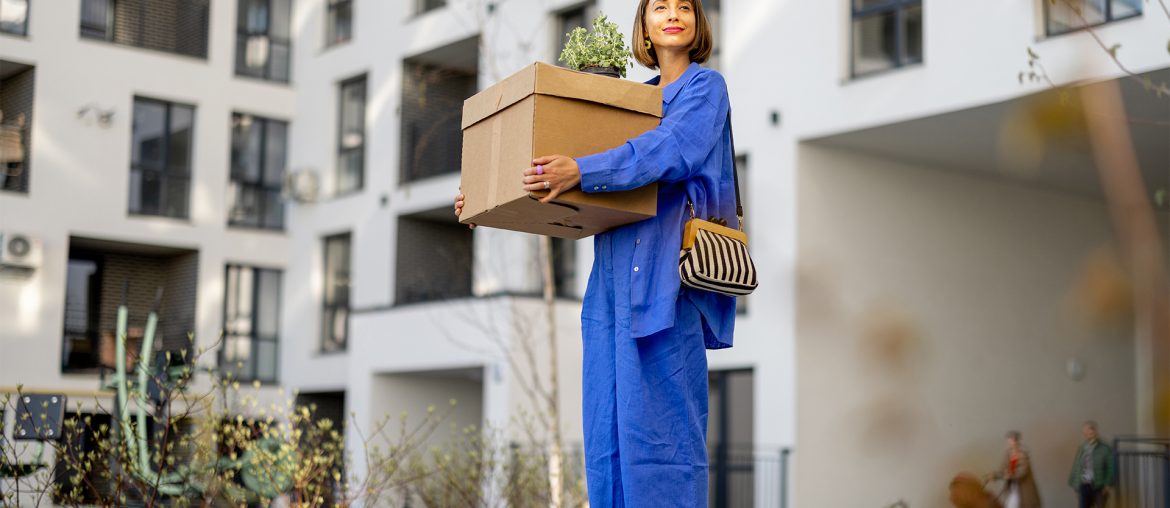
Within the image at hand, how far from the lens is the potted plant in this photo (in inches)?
143

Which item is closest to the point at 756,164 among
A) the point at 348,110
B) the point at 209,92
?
the point at 348,110

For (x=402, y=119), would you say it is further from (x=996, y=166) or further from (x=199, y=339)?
(x=996, y=166)

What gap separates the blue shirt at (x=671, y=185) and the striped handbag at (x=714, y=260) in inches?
1.8

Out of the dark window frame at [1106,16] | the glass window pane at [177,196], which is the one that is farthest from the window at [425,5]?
the dark window frame at [1106,16]

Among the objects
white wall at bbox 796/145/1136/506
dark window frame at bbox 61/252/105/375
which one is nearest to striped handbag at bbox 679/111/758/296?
white wall at bbox 796/145/1136/506

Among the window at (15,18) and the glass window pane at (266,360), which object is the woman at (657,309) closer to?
the window at (15,18)

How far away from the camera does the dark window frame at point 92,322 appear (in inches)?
827

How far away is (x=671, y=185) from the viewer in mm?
3525

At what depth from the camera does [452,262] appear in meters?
21.2

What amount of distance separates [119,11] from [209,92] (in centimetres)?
180

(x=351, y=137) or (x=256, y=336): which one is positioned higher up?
(x=351, y=137)

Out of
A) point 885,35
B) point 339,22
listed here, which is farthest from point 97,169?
point 885,35

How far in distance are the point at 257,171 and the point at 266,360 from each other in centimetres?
308

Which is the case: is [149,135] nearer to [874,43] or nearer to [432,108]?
[432,108]
